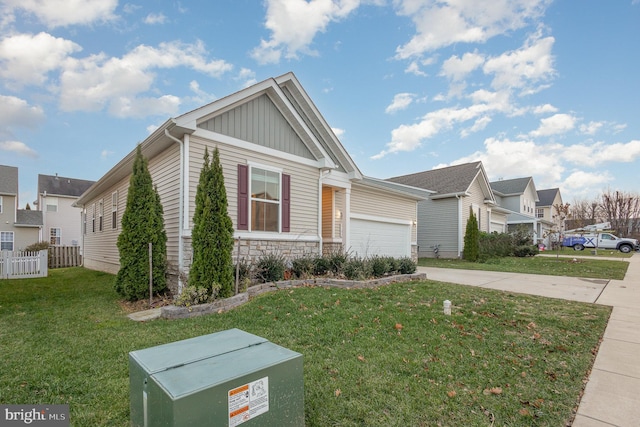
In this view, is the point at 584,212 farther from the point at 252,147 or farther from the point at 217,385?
the point at 217,385

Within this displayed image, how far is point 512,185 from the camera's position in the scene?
1158 inches

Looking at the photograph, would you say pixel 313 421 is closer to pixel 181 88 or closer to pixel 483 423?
pixel 483 423

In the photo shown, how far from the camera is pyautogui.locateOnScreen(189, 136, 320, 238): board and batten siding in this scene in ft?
23.0

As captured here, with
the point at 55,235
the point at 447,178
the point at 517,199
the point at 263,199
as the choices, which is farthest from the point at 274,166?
the point at 517,199

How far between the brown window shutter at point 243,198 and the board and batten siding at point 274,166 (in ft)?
0.33

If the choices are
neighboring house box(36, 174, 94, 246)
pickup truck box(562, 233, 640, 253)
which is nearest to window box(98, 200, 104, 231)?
neighboring house box(36, 174, 94, 246)

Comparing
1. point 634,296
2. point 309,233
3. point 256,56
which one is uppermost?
point 256,56

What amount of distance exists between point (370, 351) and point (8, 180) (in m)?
28.2

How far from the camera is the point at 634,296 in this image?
23.2 feet

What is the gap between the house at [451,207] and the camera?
17.9m

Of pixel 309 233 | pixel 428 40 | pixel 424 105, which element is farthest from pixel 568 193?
pixel 309 233

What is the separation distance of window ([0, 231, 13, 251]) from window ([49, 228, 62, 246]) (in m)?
2.97

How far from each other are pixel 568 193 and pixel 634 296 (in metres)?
45.3

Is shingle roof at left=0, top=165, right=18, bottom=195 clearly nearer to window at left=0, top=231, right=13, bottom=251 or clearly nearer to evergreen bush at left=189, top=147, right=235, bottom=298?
window at left=0, top=231, right=13, bottom=251
